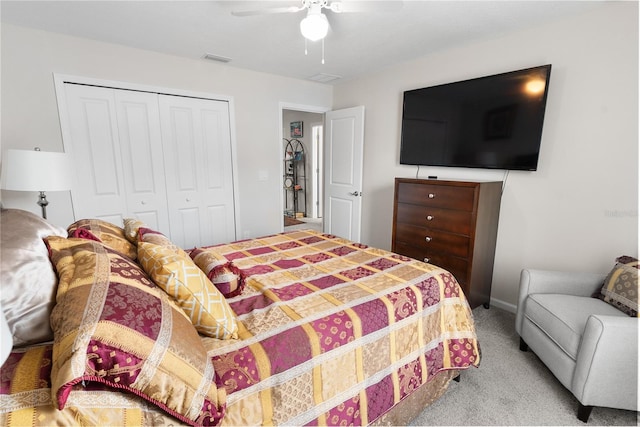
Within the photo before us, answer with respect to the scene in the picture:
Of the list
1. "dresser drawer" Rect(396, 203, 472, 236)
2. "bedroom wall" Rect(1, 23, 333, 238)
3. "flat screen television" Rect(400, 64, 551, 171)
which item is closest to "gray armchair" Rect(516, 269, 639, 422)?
"dresser drawer" Rect(396, 203, 472, 236)

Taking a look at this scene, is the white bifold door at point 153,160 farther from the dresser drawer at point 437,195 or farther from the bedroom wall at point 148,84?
the dresser drawer at point 437,195

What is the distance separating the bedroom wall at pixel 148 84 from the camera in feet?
8.11

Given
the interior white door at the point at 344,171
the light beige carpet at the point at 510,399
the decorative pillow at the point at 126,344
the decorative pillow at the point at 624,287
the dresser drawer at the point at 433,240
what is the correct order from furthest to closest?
the interior white door at the point at 344,171
the dresser drawer at the point at 433,240
the decorative pillow at the point at 624,287
the light beige carpet at the point at 510,399
the decorative pillow at the point at 126,344

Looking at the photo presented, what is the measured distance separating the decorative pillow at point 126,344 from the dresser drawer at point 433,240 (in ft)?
7.34

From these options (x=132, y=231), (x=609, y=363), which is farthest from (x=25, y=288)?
(x=609, y=363)

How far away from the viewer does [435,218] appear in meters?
2.73

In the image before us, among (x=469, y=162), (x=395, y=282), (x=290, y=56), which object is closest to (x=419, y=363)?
(x=395, y=282)

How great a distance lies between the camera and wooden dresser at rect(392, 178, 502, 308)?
2.50 meters

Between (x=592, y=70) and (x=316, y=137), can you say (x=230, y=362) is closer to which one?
(x=592, y=70)

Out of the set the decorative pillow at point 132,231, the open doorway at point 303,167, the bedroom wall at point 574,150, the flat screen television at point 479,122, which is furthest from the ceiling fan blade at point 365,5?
the open doorway at point 303,167

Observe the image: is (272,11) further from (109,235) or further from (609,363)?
(609,363)

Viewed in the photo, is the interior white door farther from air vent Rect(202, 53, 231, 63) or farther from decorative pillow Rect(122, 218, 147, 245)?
decorative pillow Rect(122, 218, 147, 245)

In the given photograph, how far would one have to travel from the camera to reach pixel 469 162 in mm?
2885

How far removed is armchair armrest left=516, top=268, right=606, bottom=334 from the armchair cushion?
67 millimetres
